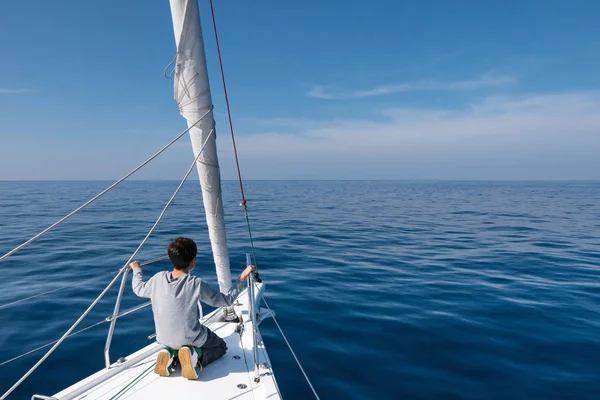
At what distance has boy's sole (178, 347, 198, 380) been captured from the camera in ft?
12.2

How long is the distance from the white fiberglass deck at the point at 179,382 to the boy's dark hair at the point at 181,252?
1279 millimetres

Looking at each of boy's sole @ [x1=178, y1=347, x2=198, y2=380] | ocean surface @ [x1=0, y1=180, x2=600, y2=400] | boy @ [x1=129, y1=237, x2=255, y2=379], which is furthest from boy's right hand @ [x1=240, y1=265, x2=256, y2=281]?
ocean surface @ [x1=0, y1=180, x2=600, y2=400]

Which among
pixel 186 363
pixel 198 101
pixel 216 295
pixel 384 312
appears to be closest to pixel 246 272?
pixel 216 295

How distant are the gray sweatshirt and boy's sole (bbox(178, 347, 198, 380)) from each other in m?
0.09

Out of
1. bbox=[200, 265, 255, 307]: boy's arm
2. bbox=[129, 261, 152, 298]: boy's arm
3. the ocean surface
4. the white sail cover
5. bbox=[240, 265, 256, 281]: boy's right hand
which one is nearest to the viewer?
bbox=[200, 265, 255, 307]: boy's arm

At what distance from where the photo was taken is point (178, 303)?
3637 millimetres

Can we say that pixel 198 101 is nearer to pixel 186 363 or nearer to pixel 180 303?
pixel 180 303

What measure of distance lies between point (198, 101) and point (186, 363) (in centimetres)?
318

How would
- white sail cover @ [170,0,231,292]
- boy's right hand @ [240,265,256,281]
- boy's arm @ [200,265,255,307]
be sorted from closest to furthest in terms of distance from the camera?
boy's arm @ [200,265,255,307] < boy's right hand @ [240,265,256,281] < white sail cover @ [170,0,231,292]

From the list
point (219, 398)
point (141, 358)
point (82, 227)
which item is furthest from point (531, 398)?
point (82, 227)

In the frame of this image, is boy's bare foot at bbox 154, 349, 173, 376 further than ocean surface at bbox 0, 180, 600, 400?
No

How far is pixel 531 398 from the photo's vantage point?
5.11 m

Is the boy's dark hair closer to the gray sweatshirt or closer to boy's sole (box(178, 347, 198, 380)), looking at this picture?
the gray sweatshirt

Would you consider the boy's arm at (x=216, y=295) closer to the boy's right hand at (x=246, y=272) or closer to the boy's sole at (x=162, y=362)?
the boy's right hand at (x=246, y=272)
